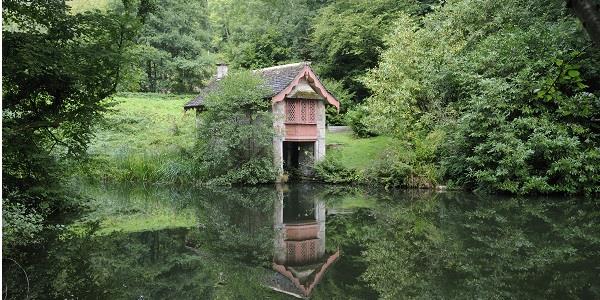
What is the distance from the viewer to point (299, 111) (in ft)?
77.2

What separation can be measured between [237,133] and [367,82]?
7.41 meters

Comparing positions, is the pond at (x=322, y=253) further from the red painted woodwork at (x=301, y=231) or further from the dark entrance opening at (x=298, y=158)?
the dark entrance opening at (x=298, y=158)

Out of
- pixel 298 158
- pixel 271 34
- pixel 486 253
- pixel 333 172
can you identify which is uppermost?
pixel 271 34

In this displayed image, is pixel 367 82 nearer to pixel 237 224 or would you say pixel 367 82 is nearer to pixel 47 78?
pixel 237 224

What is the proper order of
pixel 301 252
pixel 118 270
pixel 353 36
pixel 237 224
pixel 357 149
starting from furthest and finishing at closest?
pixel 353 36, pixel 357 149, pixel 237 224, pixel 301 252, pixel 118 270

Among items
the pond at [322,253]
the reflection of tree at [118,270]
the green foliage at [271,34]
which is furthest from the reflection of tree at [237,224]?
the green foliage at [271,34]

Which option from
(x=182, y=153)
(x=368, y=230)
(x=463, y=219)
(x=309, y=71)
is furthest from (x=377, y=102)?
(x=368, y=230)

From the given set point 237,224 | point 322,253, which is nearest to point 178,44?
point 237,224

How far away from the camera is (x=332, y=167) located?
22828mm

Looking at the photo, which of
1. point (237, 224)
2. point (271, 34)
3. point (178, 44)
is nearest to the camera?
point (237, 224)

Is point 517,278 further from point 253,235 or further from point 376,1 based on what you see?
point 376,1

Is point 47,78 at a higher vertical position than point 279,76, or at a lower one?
lower

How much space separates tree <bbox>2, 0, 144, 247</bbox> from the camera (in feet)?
27.0

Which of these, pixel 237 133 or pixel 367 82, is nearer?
pixel 237 133
